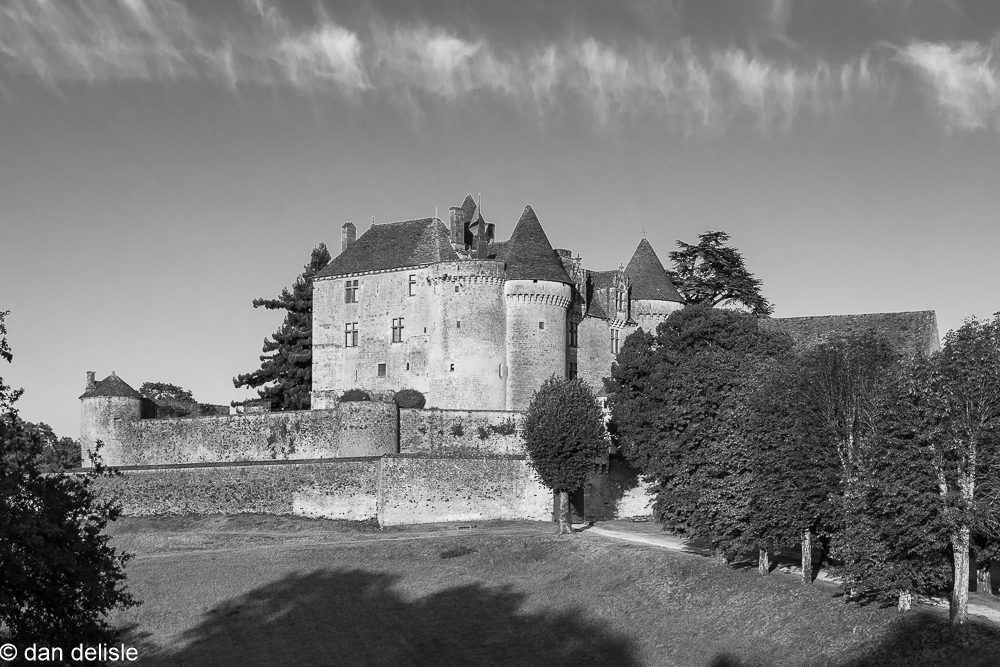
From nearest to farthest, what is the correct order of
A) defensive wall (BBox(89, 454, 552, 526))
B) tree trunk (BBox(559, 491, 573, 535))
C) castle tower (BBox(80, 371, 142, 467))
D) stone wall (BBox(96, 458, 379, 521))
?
tree trunk (BBox(559, 491, 573, 535))
defensive wall (BBox(89, 454, 552, 526))
stone wall (BBox(96, 458, 379, 521))
castle tower (BBox(80, 371, 142, 467))

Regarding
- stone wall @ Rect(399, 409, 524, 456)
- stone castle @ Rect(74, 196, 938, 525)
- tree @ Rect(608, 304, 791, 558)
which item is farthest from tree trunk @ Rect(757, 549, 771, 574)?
stone wall @ Rect(399, 409, 524, 456)

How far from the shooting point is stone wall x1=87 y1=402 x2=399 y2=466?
190 feet

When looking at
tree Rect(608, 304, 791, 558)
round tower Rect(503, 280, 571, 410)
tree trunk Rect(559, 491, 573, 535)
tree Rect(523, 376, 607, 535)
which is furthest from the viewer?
round tower Rect(503, 280, 571, 410)

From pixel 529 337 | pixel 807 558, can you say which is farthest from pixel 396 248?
pixel 807 558

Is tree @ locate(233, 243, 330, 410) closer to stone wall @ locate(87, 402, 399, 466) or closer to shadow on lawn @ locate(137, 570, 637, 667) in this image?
stone wall @ locate(87, 402, 399, 466)

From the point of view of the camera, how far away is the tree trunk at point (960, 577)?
29.6 metres

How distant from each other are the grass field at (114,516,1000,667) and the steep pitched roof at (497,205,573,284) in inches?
599

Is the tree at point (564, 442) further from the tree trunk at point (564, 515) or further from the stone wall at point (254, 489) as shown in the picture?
the stone wall at point (254, 489)

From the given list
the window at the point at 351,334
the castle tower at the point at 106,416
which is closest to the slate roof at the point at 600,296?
the window at the point at 351,334

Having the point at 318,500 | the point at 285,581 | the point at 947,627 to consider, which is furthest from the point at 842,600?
the point at 318,500

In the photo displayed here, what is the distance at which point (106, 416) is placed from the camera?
206 ft

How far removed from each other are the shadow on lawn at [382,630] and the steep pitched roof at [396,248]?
23665 millimetres

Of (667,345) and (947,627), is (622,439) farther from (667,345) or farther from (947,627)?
(947,627)

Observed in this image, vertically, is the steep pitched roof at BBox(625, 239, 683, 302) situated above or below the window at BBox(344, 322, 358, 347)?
above
